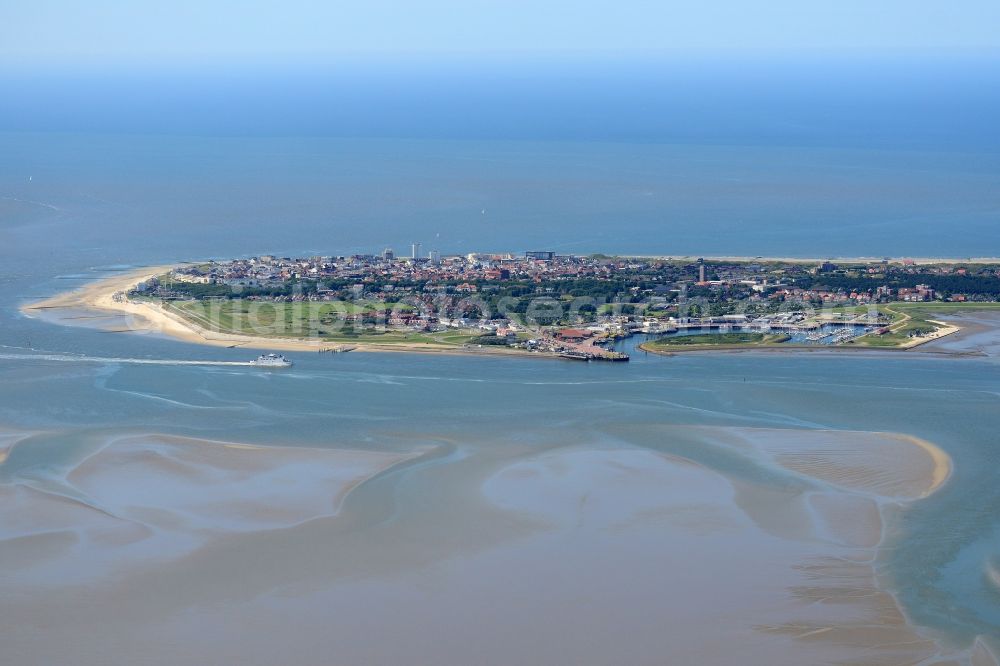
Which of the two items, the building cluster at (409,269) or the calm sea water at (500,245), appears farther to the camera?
the building cluster at (409,269)

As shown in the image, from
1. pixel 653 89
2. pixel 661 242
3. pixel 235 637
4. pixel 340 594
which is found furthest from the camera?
pixel 653 89

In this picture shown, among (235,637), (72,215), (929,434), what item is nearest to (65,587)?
(235,637)

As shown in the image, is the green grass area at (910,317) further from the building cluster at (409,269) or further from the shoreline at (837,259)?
the building cluster at (409,269)

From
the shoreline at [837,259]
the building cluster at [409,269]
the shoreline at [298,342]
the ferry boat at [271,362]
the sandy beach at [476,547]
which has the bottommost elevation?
the sandy beach at [476,547]

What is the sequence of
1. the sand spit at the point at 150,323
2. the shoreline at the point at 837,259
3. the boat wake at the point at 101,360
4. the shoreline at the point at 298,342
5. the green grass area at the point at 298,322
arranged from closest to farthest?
the boat wake at the point at 101,360 → the shoreline at the point at 298,342 → the sand spit at the point at 150,323 → the green grass area at the point at 298,322 → the shoreline at the point at 837,259

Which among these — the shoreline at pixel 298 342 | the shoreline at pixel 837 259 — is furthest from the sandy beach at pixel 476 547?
the shoreline at pixel 837 259

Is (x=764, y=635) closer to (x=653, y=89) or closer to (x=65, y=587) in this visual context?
(x=65, y=587)

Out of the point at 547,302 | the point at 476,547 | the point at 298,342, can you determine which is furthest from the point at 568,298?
the point at 476,547
